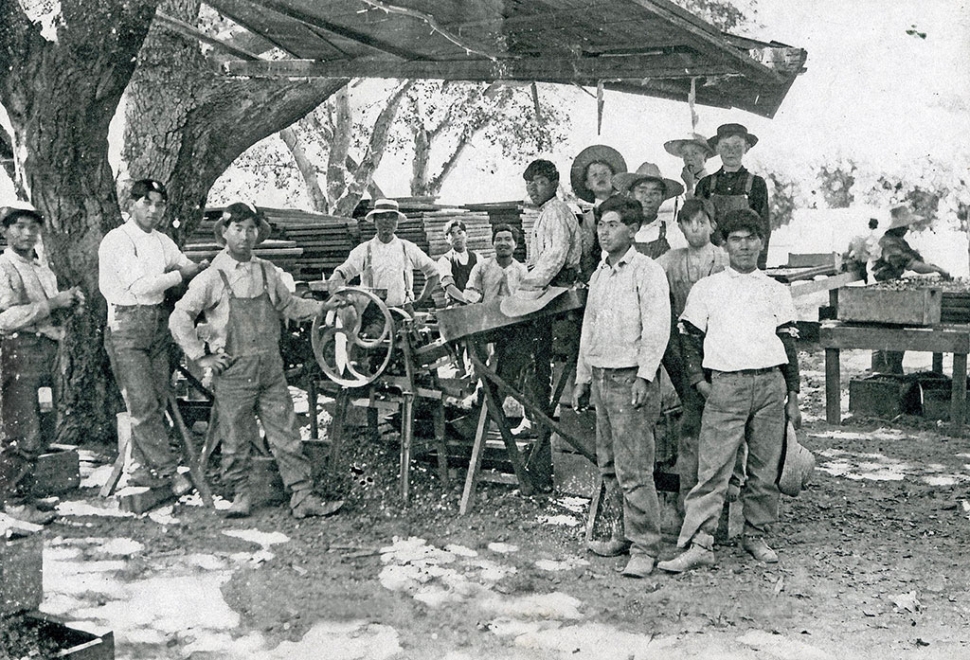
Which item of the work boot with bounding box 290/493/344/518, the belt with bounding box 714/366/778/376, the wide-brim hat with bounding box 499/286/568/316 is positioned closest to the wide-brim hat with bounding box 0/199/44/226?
the work boot with bounding box 290/493/344/518

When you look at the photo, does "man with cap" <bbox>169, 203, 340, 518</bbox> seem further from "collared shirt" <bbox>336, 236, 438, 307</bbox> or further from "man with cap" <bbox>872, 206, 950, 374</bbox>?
"man with cap" <bbox>872, 206, 950, 374</bbox>

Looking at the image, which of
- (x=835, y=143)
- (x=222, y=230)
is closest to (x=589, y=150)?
(x=222, y=230)

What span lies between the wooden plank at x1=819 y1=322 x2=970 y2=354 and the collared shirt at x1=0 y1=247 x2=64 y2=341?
22.4 ft

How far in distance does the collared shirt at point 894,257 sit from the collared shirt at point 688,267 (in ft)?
20.0

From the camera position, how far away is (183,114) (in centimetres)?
842

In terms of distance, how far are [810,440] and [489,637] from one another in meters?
5.18

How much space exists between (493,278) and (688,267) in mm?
3929

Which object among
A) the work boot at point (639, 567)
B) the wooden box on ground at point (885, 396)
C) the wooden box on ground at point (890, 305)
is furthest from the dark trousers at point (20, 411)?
the wooden box on ground at point (885, 396)

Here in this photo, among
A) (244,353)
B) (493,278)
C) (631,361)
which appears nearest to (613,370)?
(631,361)

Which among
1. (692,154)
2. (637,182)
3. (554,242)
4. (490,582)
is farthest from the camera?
(692,154)

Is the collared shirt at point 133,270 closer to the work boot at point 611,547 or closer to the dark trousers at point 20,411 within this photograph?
the dark trousers at point 20,411

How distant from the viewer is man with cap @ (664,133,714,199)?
7590 millimetres

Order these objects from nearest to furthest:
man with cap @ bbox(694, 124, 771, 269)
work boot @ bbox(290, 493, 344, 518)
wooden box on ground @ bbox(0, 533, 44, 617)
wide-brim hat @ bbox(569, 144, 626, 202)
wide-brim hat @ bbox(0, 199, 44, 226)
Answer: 1. wooden box on ground @ bbox(0, 533, 44, 617)
2. work boot @ bbox(290, 493, 344, 518)
3. wide-brim hat @ bbox(0, 199, 44, 226)
4. wide-brim hat @ bbox(569, 144, 626, 202)
5. man with cap @ bbox(694, 124, 771, 269)

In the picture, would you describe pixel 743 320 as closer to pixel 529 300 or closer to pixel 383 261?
pixel 529 300
